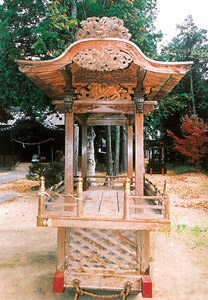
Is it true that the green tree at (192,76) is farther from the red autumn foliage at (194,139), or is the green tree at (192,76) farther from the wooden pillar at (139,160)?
the wooden pillar at (139,160)

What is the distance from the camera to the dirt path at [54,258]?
4.78 m

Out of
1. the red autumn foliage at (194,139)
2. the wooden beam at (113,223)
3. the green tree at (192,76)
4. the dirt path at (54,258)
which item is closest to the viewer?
the wooden beam at (113,223)

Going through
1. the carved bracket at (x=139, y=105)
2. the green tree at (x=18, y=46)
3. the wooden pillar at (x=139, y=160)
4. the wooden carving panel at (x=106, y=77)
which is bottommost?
the wooden pillar at (x=139, y=160)

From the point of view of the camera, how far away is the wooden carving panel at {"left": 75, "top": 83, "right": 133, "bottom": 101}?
4.59 metres

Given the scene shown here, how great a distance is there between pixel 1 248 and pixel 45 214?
3827 mm

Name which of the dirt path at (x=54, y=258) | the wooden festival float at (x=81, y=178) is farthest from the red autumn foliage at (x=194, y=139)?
the wooden festival float at (x=81, y=178)

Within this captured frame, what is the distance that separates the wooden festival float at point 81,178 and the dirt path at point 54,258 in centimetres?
65

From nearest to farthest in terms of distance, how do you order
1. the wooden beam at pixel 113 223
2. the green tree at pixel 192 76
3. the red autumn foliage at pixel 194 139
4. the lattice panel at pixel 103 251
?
the wooden beam at pixel 113 223
the lattice panel at pixel 103 251
the red autumn foliage at pixel 194 139
the green tree at pixel 192 76

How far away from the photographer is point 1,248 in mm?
6703

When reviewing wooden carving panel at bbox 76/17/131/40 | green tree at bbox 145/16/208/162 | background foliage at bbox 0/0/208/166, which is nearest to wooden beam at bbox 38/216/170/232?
wooden carving panel at bbox 76/17/131/40

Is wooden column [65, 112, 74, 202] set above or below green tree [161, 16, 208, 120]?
below

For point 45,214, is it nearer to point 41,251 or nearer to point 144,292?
point 144,292

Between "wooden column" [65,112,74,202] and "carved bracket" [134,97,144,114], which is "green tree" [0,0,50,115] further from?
"carved bracket" [134,97,144,114]

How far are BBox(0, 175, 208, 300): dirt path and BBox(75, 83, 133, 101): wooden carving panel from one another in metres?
4.05
